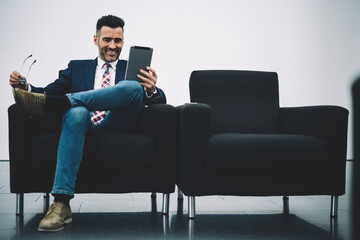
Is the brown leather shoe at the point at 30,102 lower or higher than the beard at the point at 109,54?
lower

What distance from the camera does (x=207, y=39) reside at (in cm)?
510

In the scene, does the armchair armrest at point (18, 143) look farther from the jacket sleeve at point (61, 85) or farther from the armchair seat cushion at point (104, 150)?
the jacket sleeve at point (61, 85)

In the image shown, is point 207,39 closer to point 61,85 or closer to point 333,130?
point 61,85

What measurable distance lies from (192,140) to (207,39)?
11.4 feet

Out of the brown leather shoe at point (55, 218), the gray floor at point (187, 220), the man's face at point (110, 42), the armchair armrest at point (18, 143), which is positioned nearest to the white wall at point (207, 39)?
the man's face at point (110, 42)

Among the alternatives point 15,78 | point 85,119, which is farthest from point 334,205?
point 15,78

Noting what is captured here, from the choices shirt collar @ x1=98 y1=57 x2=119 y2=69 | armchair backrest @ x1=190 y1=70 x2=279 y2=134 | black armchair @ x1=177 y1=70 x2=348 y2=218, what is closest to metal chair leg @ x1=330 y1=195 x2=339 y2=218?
black armchair @ x1=177 y1=70 x2=348 y2=218

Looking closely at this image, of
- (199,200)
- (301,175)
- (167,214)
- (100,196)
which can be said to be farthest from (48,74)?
(301,175)

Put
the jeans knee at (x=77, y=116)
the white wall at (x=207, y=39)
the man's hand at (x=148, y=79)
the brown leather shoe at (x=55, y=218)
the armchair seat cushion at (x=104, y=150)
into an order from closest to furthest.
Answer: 1. the brown leather shoe at (x=55, y=218)
2. the jeans knee at (x=77, y=116)
3. the armchair seat cushion at (x=104, y=150)
4. the man's hand at (x=148, y=79)
5. the white wall at (x=207, y=39)

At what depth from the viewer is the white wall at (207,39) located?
191 inches

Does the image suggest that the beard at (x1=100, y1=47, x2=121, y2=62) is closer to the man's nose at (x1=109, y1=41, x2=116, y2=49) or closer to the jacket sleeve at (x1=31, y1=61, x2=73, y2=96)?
the man's nose at (x1=109, y1=41, x2=116, y2=49)

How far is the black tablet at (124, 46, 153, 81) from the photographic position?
1972mm

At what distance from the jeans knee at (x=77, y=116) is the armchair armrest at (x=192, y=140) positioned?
0.48 metres

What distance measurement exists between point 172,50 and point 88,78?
295 centimetres
